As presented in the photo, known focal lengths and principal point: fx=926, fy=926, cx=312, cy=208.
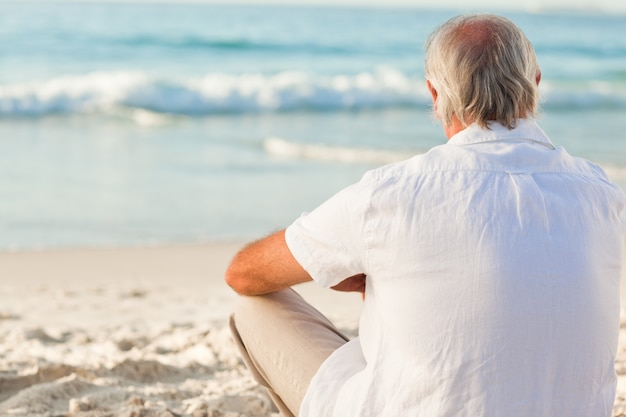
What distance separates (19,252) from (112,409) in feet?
9.26

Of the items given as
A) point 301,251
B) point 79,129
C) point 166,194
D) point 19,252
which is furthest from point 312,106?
point 301,251

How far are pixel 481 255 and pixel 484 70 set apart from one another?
37 centimetres

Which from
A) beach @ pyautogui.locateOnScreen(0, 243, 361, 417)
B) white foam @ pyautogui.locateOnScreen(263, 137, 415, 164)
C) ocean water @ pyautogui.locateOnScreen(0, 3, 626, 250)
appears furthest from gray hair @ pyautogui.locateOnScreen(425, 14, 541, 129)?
white foam @ pyautogui.locateOnScreen(263, 137, 415, 164)

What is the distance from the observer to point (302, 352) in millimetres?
2291

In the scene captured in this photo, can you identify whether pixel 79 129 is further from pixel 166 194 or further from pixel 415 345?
pixel 415 345

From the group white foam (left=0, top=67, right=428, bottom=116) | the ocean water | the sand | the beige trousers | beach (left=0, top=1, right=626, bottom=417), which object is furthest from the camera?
white foam (left=0, top=67, right=428, bottom=116)

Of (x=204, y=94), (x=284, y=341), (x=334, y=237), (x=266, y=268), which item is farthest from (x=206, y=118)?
(x=334, y=237)

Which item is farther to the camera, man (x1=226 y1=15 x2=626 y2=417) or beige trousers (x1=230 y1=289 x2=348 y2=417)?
beige trousers (x1=230 y1=289 x2=348 y2=417)

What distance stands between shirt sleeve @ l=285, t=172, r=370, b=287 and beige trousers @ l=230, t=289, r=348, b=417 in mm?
401

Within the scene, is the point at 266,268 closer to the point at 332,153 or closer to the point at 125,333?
the point at 125,333

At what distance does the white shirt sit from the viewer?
1.78 m

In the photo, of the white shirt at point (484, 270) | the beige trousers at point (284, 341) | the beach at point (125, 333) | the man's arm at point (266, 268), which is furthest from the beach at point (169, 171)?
the man's arm at point (266, 268)

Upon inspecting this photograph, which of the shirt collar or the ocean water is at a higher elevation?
the shirt collar

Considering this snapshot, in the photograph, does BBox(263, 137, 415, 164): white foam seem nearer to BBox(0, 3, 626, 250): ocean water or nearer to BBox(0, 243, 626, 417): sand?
BBox(0, 3, 626, 250): ocean water
